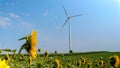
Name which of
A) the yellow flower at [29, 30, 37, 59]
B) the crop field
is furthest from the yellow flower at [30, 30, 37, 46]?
the crop field

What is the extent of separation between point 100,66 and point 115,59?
15.2 feet

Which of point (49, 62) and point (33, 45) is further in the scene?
point (49, 62)

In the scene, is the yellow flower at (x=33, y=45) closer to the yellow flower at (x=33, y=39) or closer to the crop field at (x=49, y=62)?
the yellow flower at (x=33, y=39)

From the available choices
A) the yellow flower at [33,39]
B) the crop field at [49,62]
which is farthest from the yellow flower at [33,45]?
the crop field at [49,62]

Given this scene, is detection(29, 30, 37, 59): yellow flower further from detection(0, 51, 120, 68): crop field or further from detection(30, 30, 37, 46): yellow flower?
detection(0, 51, 120, 68): crop field

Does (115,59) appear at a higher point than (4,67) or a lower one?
higher

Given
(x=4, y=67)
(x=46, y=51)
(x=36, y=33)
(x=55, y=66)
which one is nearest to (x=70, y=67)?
(x=46, y=51)

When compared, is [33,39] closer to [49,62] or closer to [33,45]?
[33,45]

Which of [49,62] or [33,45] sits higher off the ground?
[49,62]

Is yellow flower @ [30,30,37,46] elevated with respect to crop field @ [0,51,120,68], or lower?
lower

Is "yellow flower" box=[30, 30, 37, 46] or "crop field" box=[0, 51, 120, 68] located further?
"crop field" box=[0, 51, 120, 68]

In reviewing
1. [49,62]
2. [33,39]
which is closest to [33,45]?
[33,39]

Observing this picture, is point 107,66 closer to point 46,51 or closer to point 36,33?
point 46,51

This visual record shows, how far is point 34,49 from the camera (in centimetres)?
459
